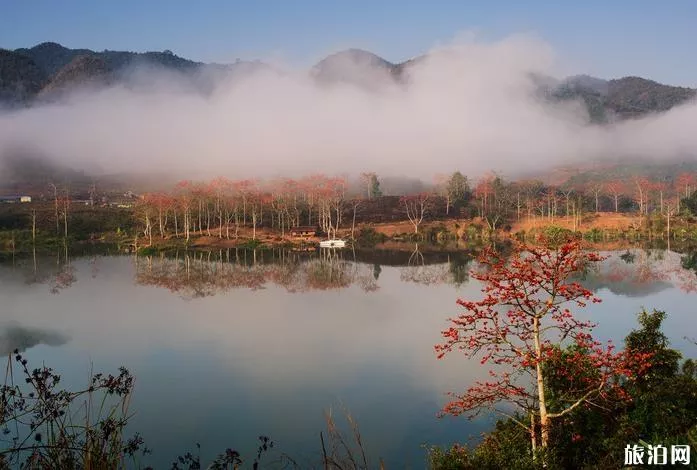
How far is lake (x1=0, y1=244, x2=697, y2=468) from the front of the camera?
12.2 meters

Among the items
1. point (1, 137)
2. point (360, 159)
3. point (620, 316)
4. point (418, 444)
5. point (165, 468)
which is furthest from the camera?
point (1, 137)

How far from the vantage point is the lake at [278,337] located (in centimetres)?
1224

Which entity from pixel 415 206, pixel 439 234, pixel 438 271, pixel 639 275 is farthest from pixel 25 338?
pixel 415 206

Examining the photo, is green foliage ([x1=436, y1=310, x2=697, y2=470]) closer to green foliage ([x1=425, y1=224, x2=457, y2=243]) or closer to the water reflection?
the water reflection

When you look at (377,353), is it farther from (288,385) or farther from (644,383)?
(644,383)

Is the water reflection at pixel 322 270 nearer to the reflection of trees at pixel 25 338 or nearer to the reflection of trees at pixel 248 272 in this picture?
the reflection of trees at pixel 248 272

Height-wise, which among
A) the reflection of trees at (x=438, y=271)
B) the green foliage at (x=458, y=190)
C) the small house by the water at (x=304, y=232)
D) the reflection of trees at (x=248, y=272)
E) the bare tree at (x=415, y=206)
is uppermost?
the green foliage at (x=458, y=190)

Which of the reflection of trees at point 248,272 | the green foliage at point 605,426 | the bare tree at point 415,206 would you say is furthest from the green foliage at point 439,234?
the green foliage at point 605,426

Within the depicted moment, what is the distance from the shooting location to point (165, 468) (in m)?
10.4

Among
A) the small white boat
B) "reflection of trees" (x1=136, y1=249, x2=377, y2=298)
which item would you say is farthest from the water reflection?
the small white boat

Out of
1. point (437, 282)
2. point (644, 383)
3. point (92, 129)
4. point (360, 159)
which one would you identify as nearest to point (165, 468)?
point (644, 383)

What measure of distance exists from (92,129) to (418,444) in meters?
198

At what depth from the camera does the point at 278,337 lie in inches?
818

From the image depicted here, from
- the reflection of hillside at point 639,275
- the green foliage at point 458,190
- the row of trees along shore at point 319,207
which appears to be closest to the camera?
the reflection of hillside at point 639,275
